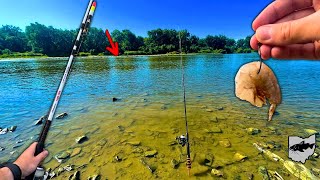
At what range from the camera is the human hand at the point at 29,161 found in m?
3.69

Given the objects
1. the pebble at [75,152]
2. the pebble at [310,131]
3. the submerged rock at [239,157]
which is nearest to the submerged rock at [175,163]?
the submerged rock at [239,157]

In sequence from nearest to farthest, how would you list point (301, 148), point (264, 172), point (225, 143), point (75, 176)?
point (301, 148), point (264, 172), point (75, 176), point (225, 143)

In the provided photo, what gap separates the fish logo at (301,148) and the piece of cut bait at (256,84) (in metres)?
3.61

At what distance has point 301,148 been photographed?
21.9 ft

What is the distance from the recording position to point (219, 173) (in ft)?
24.1

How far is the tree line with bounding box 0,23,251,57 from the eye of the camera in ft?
445

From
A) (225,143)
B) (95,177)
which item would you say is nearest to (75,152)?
(95,177)

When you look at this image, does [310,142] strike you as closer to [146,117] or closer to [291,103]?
[146,117]

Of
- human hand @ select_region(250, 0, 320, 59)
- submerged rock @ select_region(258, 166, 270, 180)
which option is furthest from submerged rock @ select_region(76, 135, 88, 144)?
human hand @ select_region(250, 0, 320, 59)

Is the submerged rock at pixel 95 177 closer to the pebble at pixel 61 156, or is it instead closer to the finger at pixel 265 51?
the pebble at pixel 61 156

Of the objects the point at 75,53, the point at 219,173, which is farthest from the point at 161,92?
the point at 75,53

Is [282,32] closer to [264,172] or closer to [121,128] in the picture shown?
[264,172]

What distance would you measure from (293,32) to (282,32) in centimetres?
12

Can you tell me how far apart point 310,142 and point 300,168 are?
920 mm
